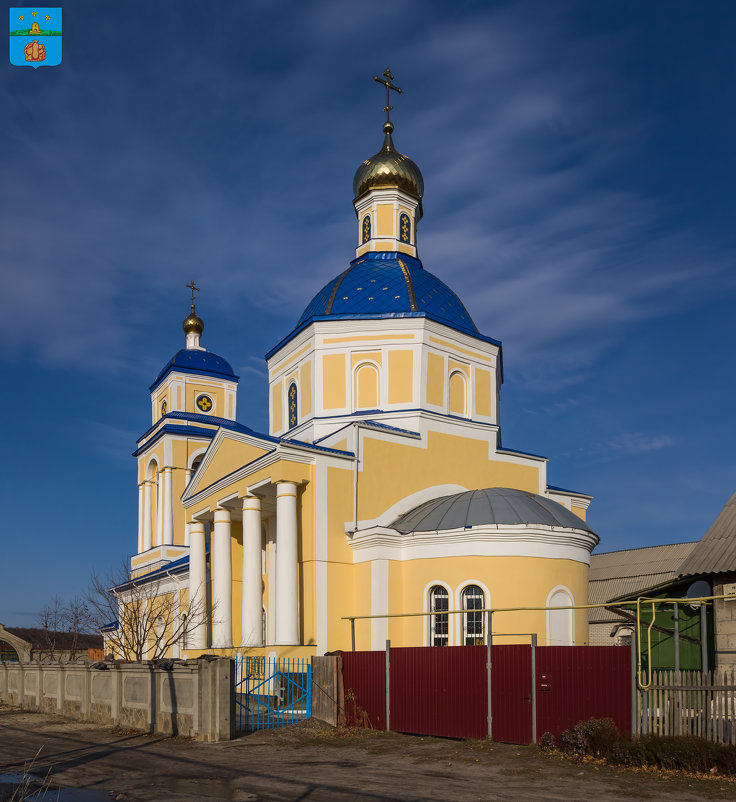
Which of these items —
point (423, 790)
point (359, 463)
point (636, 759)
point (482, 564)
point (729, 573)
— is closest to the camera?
point (423, 790)

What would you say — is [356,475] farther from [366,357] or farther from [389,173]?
[389,173]

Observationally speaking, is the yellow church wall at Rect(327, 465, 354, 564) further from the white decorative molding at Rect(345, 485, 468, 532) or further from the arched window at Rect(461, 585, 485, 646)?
the arched window at Rect(461, 585, 485, 646)

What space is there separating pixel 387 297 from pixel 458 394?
403 cm

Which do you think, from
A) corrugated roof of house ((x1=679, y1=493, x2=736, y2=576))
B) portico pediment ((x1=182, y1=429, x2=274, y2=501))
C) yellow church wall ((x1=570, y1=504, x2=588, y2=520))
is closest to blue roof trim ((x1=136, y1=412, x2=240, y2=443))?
portico pediment ((x1=182, y1=429, x2=274, y2=501))

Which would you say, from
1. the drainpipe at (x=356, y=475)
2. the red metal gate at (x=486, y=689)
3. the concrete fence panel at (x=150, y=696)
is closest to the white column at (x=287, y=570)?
the drainpipe at (x=356, y=475)

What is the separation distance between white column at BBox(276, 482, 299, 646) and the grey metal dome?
9.79ft

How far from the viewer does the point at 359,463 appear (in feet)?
84.1

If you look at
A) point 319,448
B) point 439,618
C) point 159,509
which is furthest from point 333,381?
point 159,509

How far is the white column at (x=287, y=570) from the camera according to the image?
23.3m

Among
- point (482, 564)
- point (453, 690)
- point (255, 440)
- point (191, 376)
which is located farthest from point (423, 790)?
point (191, 376)

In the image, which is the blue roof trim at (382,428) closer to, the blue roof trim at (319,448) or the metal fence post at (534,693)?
the blue roof trim at (319,448)

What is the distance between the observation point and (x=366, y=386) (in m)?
29.0

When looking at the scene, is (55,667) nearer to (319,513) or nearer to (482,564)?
(319,513)

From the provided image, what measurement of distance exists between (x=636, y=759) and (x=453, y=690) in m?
4.66
